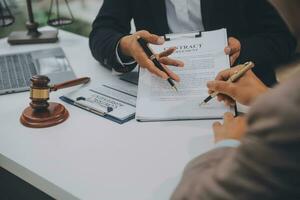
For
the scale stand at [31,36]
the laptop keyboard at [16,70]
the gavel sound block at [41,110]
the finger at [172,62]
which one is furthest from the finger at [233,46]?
the scale stand at [31,36]

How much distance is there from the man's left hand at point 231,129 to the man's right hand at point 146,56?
253mm

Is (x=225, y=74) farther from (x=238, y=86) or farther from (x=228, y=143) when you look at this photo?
(x=228, y=143)

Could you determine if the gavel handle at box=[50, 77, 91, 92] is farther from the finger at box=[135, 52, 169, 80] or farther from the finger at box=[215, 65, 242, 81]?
the finger at box=[215, 65, 242, 81]

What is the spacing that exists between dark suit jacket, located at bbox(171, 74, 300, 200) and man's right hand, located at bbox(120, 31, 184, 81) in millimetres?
556

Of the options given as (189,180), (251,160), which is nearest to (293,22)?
(251,160)

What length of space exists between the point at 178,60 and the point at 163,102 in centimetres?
12

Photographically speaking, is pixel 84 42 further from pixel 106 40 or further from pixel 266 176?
pixel 266 176

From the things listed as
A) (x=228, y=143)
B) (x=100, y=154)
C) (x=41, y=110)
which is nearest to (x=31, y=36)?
(x=41, y=110)

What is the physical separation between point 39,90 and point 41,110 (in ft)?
0.20

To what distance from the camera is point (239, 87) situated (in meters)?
1.06

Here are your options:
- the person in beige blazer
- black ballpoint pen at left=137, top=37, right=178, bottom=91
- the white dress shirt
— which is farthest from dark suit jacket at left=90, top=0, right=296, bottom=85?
the person in beige blazer

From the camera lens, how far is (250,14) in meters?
1.52

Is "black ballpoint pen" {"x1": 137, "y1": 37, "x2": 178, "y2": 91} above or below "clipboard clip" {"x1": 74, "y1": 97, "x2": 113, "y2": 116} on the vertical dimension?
above

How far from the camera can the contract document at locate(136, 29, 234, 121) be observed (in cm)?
113
